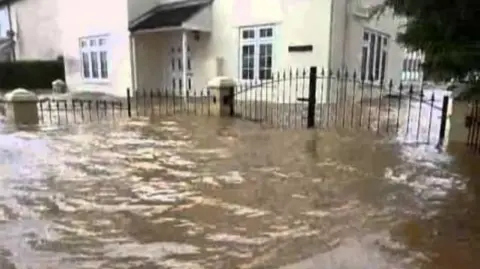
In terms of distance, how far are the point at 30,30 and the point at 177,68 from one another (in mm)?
12367

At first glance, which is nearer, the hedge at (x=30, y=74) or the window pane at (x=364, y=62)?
the window pane at (x=364, y=62)

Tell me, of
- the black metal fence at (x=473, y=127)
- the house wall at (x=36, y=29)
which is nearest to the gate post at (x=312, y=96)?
the black metal fence at (x=473, y=127)

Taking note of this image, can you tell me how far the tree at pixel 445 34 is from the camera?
13.2 ft

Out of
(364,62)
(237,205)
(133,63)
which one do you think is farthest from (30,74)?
(237,205)

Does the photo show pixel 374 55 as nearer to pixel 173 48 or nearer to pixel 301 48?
pixel 301 48

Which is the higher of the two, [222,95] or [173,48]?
[173,48]

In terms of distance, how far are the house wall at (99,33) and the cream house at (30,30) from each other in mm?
2626

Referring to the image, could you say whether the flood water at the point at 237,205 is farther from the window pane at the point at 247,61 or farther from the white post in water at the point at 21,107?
the window pane at the point at 247,61

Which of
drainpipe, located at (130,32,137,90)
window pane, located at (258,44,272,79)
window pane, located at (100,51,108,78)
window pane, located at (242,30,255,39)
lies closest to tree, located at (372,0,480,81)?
window pane, located at (258,44,272,79)

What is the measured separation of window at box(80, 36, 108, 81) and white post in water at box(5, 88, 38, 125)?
9.56m

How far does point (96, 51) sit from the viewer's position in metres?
19.3

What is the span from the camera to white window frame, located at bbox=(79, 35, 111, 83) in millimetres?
18619

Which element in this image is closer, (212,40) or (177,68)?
(212,40)

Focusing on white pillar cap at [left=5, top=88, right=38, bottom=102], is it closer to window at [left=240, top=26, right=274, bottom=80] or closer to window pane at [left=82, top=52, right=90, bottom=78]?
window at [left=240, top=26, right=274, bottom=80]
